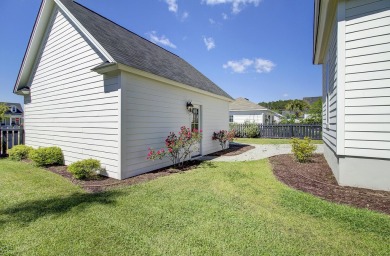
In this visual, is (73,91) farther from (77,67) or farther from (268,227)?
(268,227)

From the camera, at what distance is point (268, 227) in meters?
2.90

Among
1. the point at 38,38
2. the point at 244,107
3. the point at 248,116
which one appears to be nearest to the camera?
the point at 38,38

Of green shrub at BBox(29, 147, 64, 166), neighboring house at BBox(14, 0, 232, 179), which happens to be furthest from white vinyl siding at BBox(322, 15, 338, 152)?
green shrub at BBox(29, 147, 64, 166)

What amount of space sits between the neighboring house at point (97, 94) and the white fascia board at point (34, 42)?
0.11 feet

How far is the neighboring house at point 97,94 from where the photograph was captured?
226 inches

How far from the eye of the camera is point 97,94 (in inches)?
245

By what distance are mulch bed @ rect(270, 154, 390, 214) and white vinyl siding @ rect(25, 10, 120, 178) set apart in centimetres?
491

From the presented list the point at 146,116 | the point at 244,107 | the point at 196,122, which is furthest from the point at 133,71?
the point at 244,107

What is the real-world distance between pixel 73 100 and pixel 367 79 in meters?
8.56

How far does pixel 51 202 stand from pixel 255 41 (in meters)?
15.4

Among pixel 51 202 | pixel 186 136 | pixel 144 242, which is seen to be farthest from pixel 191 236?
pixel 186 136

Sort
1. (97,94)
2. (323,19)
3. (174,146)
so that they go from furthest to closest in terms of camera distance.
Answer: (174,146) < (97,94) < (323,19)

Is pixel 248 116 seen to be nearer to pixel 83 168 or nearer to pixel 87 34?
pixel 87 34

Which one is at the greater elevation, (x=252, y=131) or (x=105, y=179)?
(x=252, y=131)
